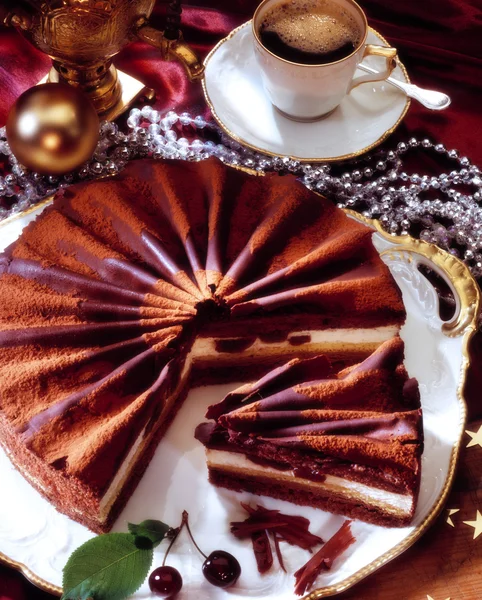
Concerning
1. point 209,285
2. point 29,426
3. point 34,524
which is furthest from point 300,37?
point 34,524

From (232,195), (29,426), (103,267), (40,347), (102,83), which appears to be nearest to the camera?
(29,426)

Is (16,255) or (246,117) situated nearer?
(16,255)

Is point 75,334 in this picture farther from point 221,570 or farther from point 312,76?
point 312,76

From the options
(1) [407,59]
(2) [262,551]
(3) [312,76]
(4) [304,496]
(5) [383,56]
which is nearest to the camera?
(2) [262,551]

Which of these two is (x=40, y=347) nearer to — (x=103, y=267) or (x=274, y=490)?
(x=103, y=267)

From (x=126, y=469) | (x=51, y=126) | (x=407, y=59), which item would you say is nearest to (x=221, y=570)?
(x=126, y=469)

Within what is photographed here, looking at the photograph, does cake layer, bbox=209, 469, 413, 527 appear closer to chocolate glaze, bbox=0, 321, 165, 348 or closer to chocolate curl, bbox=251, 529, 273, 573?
chocolate curl, bbox=251, 529, 273, 573
